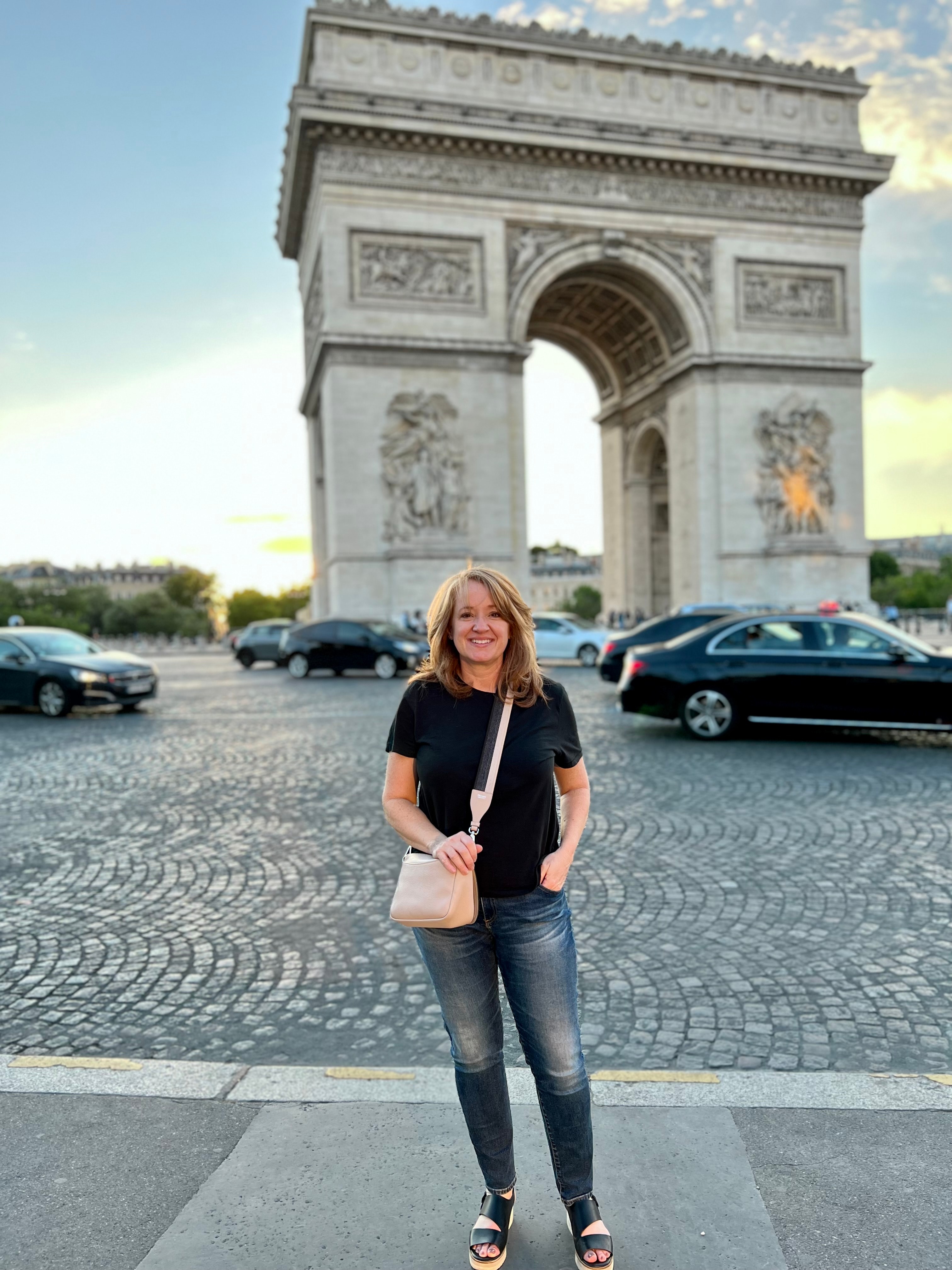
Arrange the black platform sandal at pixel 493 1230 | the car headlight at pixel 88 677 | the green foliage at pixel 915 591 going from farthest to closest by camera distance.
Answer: the green foliage at pixel 915 591
the car headlight at pixel 88 677
the black platform sandal at pixel 493 1230

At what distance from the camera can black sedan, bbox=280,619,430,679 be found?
2089cm

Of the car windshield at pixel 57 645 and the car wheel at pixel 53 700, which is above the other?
the car windshield at pixel 57 645

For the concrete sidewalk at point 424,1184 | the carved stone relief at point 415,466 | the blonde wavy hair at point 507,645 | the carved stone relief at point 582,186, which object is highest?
the carved stone relief at point 582,186

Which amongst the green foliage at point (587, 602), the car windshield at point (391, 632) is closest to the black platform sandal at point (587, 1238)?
the car windshield at point (391, 632)

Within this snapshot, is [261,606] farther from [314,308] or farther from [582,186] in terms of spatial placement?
[582,186]

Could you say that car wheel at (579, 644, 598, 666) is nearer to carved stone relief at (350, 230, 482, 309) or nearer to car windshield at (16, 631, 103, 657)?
carved stone relief at (350, 230, 482, 309)

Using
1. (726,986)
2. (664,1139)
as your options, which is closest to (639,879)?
(726,986)

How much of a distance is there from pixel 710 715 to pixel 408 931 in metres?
6.41

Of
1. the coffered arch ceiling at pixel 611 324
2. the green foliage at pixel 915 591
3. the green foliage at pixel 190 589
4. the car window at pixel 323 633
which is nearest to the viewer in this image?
the car window at pixel 323 633

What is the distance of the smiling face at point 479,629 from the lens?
2.30 m

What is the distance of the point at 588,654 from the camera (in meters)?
23.4

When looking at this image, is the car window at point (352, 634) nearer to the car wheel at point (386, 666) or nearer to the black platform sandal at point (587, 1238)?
the car wheel at point (386, 666)

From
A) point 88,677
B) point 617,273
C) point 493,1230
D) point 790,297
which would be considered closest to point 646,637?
point 88,677

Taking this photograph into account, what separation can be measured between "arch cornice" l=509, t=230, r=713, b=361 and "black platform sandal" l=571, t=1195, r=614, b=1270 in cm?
2624
